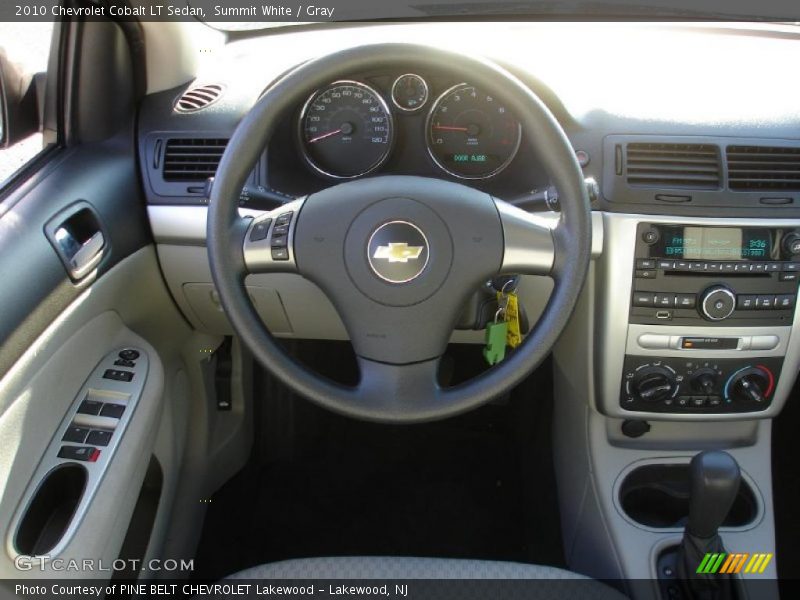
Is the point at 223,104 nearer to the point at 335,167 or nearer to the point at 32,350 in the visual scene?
the point at 335,167

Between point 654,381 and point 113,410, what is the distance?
1136mm

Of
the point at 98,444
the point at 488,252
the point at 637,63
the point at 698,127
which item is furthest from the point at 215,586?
the point at 637,63

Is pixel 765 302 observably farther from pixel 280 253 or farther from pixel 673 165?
pixel 280 253

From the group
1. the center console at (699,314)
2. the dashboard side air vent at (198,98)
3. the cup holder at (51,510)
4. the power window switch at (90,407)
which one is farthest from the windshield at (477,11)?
the cup holder at (51,510)

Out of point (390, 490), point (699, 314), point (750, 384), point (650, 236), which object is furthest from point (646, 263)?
point (390, 490)

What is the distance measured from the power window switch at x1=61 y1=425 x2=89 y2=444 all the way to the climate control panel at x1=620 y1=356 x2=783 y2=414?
1.12 meters

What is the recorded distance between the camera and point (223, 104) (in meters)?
1.63

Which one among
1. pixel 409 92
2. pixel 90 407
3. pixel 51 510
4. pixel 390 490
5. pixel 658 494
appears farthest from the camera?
pixel 390 490

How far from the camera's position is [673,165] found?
4.89ft

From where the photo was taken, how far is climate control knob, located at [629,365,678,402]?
62.4 inches

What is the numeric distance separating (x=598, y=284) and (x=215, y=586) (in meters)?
0.96

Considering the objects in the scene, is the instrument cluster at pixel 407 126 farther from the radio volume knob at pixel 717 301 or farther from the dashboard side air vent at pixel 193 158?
the radio volume knob at pixel 717 301

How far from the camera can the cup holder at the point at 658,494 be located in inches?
68.9

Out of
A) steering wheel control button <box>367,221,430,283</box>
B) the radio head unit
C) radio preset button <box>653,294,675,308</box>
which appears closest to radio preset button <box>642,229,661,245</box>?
the radio head unit
